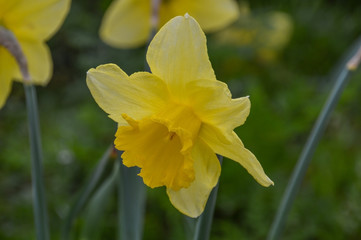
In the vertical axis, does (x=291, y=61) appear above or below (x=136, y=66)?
below

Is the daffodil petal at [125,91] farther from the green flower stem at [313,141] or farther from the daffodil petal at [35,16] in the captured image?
the daffodil petal at [35,16]

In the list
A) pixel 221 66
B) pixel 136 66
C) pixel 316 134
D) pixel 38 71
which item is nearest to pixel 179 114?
pixel 316 134

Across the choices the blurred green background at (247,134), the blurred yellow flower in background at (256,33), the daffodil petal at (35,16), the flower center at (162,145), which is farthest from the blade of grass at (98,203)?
the blurred yellow flower in background at (256,33)

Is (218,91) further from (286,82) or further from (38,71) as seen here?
(286,82)

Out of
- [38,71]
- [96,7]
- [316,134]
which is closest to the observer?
[316,134]

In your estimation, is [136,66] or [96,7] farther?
[96,7]

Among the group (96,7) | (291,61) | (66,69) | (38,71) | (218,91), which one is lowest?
(66,69)
